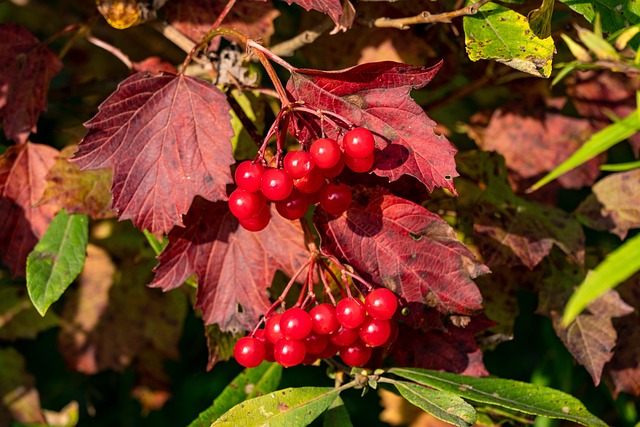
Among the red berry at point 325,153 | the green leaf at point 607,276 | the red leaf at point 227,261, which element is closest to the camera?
the green leaf at point 607,276

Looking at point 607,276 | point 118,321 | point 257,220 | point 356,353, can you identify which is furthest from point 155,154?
point 118,321

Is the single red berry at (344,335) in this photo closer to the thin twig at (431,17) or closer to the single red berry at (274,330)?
the single red berry at (274,330)

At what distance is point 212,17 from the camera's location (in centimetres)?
126

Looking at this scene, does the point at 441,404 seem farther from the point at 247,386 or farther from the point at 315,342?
the point at 247,386

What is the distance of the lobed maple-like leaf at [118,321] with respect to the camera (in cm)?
162

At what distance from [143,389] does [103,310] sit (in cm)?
38

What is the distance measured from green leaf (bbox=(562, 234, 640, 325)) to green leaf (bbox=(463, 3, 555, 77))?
16.1 inches

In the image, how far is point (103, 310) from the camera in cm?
165

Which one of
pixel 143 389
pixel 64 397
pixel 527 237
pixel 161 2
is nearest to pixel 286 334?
pixel 527 237

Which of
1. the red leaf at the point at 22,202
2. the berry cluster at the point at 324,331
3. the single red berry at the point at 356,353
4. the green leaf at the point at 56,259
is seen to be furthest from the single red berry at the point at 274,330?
the red leaf at the point at 22,202

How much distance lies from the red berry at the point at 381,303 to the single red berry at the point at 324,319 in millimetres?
46

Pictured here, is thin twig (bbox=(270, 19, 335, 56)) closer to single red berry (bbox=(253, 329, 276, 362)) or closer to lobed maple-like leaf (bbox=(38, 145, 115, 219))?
lobed maple-like leaf (bbox=(38, 145, 115, 219))

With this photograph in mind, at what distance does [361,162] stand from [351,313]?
19 centimetres

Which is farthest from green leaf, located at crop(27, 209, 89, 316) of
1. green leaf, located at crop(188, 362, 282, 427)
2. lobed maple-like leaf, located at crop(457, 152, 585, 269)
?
lobed maple-like leaf, located at crop(457, 152, 585, 269)
